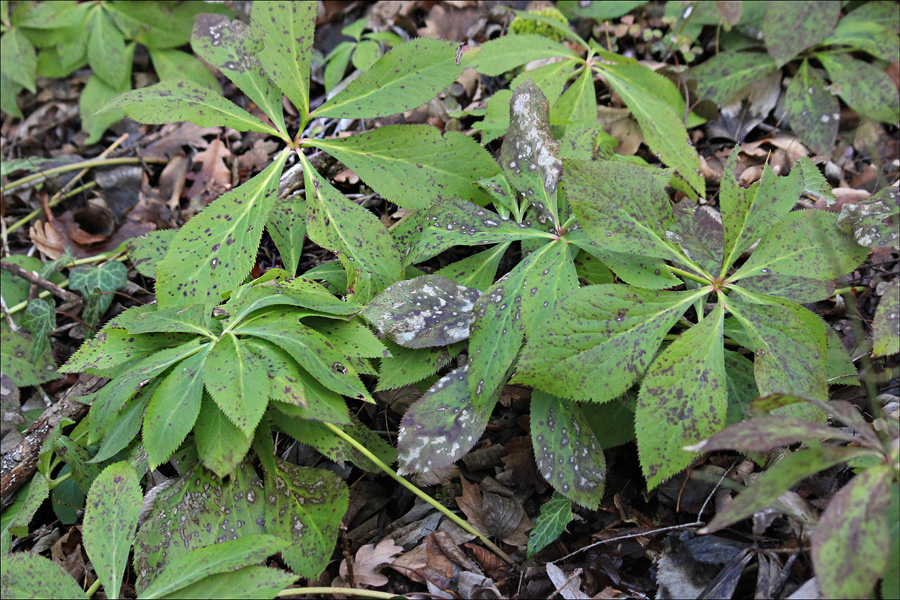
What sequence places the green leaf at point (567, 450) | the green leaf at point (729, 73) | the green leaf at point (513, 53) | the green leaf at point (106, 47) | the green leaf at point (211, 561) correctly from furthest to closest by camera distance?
the green leaf at point (106, 47) < the green leaf at point (729, 73) < the green leaf at point (513, 53) < the green leaf at point (567, 450) < the green leaf at point (211, 561)

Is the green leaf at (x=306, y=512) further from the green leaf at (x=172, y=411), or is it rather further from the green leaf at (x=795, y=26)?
the green leaf at (x=795, y=26)

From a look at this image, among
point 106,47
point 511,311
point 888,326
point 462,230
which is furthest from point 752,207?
point 106,47

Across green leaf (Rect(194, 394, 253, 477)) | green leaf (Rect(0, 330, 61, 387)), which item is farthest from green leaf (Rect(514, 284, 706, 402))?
green leaf (Rect(0, 330, 61, 387))

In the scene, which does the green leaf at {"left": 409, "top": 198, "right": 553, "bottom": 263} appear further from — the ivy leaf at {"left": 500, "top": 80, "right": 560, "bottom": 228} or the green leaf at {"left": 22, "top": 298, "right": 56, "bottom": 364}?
the green leaf at {"left": 22, "top": 298, "right": 56, "bottom": 364}

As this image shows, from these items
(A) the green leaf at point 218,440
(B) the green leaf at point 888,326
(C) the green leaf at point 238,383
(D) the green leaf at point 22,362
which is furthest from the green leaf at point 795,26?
(D) the green leaf at point 22,362

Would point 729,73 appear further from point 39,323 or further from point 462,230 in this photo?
point 39,323

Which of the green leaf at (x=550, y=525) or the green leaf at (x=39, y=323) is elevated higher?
the green leaf at (x=550, y=525)

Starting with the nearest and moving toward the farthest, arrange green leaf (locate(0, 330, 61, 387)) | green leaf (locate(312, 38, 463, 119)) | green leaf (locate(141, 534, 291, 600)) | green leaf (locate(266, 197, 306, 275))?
green leaf (locate(141, 534, 291, 600))
green leaf (locate(312, 38, 463, 119))
green leaf (locate(266, 197, 306, 275))
green leaf (locate(0, 330, 61, 387))
